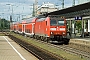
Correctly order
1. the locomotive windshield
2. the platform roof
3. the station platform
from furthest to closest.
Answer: the platform roof
the locomotive windshield
the station platform

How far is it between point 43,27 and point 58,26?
378 centimetres

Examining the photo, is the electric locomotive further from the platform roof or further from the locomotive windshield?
the platform roof

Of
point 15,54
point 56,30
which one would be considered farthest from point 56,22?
point 15,54

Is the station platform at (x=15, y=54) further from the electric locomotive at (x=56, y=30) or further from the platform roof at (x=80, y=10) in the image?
the platform roof at (x=80, y=10)

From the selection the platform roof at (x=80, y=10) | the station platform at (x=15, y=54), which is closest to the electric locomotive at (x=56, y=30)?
the platform roof at (x=80, y=10)

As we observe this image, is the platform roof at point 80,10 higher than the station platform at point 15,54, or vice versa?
the platform roof at point 80,10

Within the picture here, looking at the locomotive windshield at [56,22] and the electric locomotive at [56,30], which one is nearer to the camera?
the electric locomotive at [56,30]

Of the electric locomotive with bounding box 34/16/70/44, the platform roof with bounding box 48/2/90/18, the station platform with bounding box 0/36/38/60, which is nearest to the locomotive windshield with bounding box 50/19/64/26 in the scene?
the electric locomotive with bounding box 34/16/70/44

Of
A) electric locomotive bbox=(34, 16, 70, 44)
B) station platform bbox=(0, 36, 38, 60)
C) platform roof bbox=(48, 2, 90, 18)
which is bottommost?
station platform bbox=(0, 36, 38, 60)

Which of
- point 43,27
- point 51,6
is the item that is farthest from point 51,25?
point 51,6

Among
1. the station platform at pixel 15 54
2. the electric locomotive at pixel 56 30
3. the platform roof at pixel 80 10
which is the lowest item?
the station platform at pixel 15 54

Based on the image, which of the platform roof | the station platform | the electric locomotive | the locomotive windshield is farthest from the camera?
the platform roof

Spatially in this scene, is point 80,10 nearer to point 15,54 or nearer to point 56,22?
point 56,22

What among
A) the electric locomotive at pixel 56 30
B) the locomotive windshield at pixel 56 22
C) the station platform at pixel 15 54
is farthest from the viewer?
the locomotive windshield at pixel 56 22
